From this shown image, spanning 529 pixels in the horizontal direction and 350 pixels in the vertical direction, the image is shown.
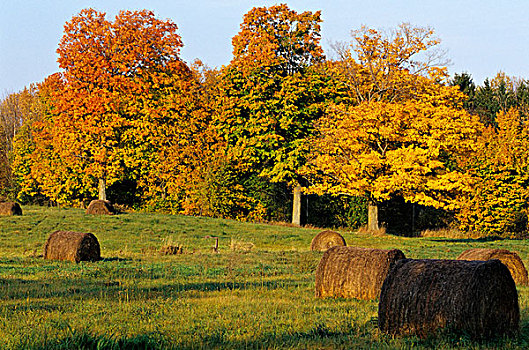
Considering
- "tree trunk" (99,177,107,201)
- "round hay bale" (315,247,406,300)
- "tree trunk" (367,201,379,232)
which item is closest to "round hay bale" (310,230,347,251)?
"round hay bale" (315,247,406,300)

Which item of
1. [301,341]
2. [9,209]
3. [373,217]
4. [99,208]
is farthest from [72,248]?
[373,217]

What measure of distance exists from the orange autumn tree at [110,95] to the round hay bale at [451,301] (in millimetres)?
42170

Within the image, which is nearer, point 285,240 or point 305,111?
point 285,240

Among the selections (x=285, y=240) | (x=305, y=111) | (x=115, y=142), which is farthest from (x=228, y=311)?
(x=115, y=142)

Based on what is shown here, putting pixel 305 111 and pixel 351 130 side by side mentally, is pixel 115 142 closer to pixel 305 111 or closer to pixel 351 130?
pixel 305 111

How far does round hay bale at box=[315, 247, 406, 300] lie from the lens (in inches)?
501

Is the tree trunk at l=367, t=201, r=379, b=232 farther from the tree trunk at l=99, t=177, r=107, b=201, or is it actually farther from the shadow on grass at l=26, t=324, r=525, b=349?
the shadow on grass at l=26, t=324, r=525, b=349

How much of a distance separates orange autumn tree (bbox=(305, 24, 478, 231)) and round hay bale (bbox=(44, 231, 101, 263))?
69.0 feet

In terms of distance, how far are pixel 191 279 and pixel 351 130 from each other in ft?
83.7

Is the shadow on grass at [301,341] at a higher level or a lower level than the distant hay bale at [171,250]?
lower

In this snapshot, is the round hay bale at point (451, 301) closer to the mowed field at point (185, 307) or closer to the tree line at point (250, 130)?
the mowed field at point (185, 307)

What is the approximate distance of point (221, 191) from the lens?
157 feet

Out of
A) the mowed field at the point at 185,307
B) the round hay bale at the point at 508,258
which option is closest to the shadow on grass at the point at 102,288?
the mowed field at the point at 185,307

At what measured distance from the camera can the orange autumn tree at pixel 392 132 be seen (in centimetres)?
3762
